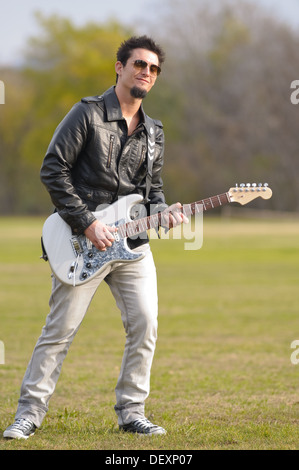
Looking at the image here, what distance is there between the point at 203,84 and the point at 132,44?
7094cm

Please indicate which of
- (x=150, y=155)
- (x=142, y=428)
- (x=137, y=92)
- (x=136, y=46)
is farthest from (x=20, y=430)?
(x=136, y=46)

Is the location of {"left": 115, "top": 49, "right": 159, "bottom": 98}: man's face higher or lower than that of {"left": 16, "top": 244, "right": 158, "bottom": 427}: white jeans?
higher

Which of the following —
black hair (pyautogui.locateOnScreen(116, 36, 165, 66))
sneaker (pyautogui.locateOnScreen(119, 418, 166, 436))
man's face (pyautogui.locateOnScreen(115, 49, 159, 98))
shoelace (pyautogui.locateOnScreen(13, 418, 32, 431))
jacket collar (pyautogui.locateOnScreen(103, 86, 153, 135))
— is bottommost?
sneaker (pyautogui.locateOnScreen(119, 418, 166, 436))

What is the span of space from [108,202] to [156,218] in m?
0.34

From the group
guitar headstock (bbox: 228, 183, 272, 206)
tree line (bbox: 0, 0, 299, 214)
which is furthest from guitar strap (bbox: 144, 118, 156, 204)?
tree line (bbox: 0, 0, 299, 214)

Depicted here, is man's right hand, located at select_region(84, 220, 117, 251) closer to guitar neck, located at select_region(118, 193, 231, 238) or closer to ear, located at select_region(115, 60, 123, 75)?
guitar neck, located at select_region(118, 193, 231, 238)

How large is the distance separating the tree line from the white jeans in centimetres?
6508

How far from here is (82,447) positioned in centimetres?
463

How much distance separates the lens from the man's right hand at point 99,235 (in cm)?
489

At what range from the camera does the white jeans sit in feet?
16.3

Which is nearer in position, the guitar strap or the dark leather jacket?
the dark leather jacket

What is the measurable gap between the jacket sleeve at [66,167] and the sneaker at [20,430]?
1.28 m

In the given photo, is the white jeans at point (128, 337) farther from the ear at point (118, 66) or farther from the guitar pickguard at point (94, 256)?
the ear at point (118, 66)

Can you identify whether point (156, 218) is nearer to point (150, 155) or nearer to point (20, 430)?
point (150, 155)
